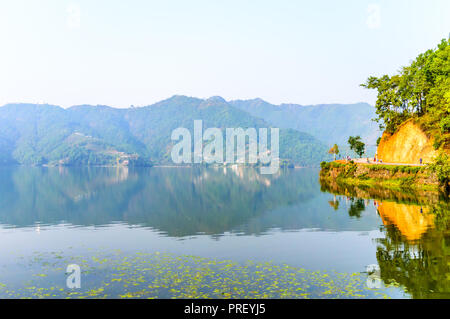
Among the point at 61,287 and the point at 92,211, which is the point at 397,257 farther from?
the point at 92,211

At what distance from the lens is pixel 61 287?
24.8 metres

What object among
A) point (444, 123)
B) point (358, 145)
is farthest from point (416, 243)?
point (358, 145)

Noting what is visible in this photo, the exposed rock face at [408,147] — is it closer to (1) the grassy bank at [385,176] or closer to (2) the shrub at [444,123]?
(1) the grassy bank at [385,176]

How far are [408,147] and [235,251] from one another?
73.9 meters

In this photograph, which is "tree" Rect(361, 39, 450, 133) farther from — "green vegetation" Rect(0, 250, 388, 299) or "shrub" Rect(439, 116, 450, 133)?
"green vegetation" Rect(0, 250, 388, 299)

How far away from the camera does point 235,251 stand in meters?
34.7

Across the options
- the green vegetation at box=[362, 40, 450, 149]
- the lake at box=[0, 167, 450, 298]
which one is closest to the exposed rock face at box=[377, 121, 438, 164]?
the green vegetation at box=[362, 40, 450, 149]

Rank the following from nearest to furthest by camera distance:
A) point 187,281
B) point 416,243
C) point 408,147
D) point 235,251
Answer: point 187,281 < point 416,243 < point 235,251 < point 408,147

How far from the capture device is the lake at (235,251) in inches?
946

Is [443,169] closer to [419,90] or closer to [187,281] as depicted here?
[419,90]

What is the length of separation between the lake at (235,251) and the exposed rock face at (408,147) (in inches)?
1072

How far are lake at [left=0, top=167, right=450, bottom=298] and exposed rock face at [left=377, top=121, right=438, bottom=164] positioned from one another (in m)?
27.2

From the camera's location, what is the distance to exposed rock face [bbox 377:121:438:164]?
8842 centimetres

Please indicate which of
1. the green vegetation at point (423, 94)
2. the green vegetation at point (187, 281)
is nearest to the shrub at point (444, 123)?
the green vegetation at point (423, 94)
